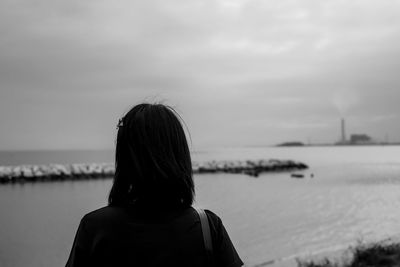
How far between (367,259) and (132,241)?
725 centimetres

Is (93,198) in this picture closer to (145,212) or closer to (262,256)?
(262,256)

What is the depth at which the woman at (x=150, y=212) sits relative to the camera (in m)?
1.38

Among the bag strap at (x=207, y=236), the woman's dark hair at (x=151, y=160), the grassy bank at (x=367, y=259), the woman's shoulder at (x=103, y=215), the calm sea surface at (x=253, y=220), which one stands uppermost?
the woman's dark hair at (x=151, y=160)

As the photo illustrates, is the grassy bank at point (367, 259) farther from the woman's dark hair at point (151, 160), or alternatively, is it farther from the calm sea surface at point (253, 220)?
the woman's dark hair at point (151, 160)

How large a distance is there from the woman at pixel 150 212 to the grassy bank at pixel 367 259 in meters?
6.39

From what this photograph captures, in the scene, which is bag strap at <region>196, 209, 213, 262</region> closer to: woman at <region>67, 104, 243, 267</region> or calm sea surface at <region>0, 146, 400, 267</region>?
woman at <region>67, 104, 243, 267</region>

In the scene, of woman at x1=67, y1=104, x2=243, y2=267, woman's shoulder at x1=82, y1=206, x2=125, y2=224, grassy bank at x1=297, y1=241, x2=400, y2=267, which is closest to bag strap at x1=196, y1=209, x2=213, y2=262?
woman at x1=67, y1=104, x2=243, y2=267

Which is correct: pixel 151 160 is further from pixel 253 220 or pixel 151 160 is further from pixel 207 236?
pixel 253 220

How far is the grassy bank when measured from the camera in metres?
7.01

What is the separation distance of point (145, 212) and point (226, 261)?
37 centimetres

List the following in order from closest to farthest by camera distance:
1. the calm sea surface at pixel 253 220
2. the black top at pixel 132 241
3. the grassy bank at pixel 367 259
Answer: the black top at pixel 132 241 < the grassy bank at pixel 367 259 < the calm sea surface at pixel 253 220

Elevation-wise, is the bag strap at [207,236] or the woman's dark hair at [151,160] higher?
the woman's dark hair at [151,160]

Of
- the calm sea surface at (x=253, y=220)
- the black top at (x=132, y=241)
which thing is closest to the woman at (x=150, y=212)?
the black top at (x=132, y=241)

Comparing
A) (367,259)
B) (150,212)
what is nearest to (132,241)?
(150,212)
